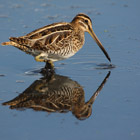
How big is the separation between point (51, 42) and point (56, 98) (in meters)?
1.50

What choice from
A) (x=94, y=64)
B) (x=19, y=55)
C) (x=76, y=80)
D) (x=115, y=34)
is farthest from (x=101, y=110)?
(x=115, y=34)

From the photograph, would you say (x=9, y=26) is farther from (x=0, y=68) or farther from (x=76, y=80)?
(x=76, y=80)

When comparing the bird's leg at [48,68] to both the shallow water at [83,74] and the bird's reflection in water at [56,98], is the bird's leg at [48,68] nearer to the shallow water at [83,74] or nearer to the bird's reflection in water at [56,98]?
the shallow water at [83,74]

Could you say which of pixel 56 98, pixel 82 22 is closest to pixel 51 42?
pixel 82 22

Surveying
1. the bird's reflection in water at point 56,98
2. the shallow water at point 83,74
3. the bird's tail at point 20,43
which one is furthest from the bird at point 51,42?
the bird's reflection in water at point 56,98

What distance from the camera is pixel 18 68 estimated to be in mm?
7824

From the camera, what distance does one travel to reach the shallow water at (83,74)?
5336mm

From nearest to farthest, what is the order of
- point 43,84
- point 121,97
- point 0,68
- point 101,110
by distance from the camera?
point 101,110 → point 121,97 → point 43,84 → point 0,68

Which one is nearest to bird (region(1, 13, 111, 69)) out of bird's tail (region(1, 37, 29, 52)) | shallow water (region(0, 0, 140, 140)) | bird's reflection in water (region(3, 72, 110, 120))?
bird's tail (region(1, 37, 29, 52))

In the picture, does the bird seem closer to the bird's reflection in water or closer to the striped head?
the striped head

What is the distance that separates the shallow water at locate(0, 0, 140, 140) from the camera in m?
5.34

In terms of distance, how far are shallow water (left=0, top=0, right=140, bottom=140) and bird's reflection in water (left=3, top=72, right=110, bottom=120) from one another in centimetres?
4

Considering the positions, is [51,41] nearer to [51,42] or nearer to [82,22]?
[51,42]

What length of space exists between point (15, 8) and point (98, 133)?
22.2ft
